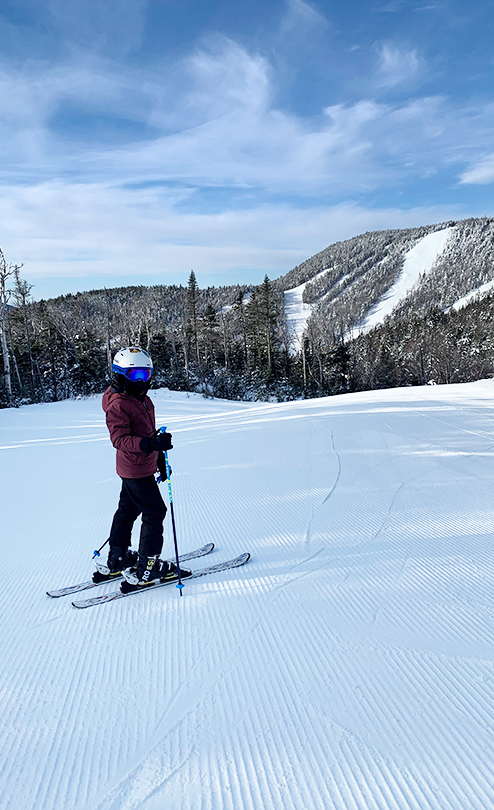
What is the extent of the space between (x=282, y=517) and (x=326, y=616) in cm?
189

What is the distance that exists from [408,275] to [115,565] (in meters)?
196

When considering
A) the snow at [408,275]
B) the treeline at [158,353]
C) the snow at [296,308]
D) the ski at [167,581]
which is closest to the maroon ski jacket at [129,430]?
the ski at [167,581]

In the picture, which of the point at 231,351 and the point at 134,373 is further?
the point at 231,351

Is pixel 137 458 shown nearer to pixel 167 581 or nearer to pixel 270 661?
pixel 167 581

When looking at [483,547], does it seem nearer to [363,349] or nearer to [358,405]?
[358,405]

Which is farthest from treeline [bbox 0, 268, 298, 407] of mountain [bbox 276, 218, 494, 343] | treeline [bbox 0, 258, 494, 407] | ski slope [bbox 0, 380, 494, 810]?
mountain [bbox 276, 218, 494, 343]

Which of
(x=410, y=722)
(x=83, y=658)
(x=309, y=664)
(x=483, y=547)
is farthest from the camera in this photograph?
(x=483, y=547)

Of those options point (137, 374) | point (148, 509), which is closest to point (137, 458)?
point (148, 509)

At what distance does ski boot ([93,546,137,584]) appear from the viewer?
3574 millimetres

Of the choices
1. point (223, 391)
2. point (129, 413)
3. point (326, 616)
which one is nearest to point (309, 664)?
point (326, 616)

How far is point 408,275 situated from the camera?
577 ft

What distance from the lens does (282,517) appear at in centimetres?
477

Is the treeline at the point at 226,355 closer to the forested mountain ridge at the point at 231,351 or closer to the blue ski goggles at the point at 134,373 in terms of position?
the forested mountain ridge at the point at 231,351

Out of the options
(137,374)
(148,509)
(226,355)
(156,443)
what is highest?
(226,355)
